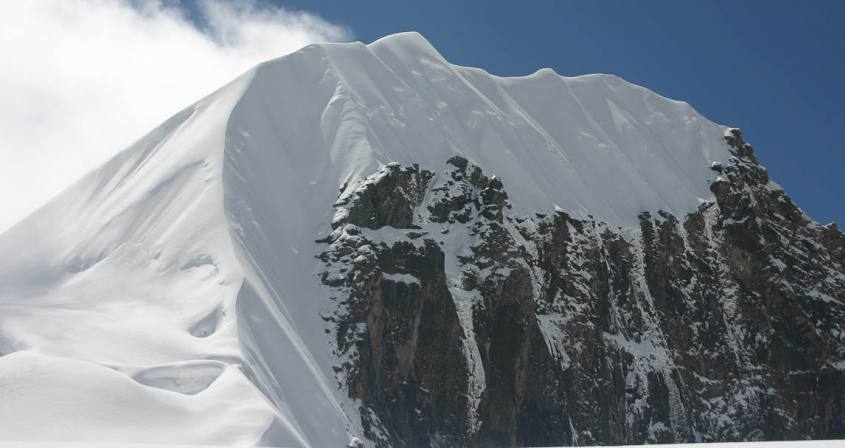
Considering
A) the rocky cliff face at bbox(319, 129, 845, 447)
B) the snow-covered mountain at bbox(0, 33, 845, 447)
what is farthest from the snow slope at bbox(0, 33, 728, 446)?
the rocky cliff face at bbox(319, 129, 845, 447)

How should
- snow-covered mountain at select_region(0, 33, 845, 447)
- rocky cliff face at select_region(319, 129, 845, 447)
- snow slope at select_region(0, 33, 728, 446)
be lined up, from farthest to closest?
rocky cliff face at select_region(319, 129, 845, 447), snow-covered mountain at select_region(0, 33, 845, 447), snow slope at select_region(0, 33, 728, 446)

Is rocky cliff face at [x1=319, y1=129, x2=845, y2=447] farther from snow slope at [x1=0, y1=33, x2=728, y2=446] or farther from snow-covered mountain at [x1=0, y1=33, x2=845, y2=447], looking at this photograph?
snow slope at [x1=0, y1=33, x2=728, y2=446]

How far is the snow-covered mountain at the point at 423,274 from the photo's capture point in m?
44.5

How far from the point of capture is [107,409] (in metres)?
29.6

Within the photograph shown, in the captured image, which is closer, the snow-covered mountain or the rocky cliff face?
the snow-covered mountain

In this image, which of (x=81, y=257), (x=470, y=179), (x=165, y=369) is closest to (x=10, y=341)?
(x=165, y=369)

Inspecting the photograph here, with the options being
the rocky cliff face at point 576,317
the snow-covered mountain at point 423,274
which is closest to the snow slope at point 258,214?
the snow-covered mountain at point 423,274

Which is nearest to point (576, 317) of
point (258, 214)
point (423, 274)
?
point (423, 274)

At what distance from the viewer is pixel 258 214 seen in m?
55.3

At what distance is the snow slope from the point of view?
108ft

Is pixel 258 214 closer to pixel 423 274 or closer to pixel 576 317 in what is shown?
pixel 423 274

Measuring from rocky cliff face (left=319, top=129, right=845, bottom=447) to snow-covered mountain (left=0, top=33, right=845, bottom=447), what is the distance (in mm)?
154

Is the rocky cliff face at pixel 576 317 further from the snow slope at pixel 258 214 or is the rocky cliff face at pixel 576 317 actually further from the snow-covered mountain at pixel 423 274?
the snow slope at pixel 258 214

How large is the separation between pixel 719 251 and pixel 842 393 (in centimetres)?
1261
